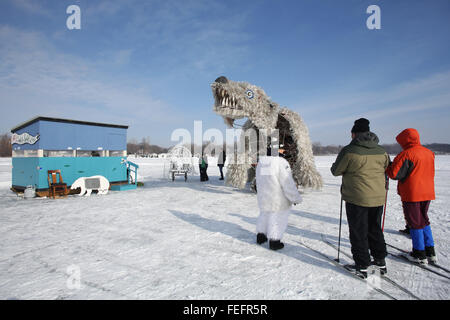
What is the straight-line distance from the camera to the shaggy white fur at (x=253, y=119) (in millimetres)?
6121

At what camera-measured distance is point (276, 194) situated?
3.27m

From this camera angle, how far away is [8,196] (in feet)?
24.4

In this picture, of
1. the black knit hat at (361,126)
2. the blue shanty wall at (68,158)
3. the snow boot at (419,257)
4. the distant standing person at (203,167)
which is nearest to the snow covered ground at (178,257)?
the snow boot at (419,257)

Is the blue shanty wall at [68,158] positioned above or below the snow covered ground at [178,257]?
above

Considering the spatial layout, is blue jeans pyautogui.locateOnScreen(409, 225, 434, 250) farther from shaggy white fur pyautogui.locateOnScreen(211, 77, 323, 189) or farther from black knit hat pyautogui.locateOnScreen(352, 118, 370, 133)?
shaggy white fur pyautogui.locateOnScreen(211, 77, 323, 189)

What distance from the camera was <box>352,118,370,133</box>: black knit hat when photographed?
261cm

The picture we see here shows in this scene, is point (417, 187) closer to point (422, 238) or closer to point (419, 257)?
point (422, 238)

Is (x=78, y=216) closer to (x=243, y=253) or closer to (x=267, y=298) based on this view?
(x=243, y=253)

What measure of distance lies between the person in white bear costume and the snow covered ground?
30 cm

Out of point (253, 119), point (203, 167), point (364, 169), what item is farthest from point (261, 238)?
point (203, 167)

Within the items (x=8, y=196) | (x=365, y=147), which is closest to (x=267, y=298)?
(x=365, y=147)

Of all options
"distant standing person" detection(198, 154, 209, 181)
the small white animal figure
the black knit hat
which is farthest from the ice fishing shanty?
the black knit hat

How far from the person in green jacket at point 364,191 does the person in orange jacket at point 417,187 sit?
1.30 ft

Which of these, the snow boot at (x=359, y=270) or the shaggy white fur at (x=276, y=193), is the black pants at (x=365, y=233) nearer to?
the snow boot at (x=359, y=270)
